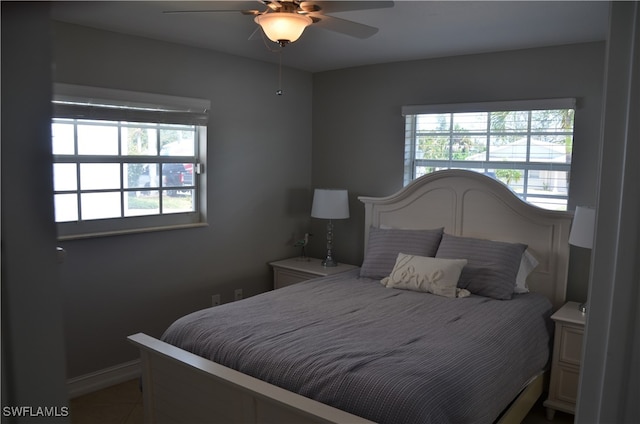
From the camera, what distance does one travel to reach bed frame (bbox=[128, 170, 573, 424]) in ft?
6.73

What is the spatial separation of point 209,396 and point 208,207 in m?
1.96

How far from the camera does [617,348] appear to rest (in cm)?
78

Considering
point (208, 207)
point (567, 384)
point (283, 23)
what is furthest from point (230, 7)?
point (567, 384)

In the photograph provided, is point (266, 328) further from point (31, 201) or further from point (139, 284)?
point (31, 201)

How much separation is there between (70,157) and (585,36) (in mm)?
3316

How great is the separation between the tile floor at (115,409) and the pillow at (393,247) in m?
1.24

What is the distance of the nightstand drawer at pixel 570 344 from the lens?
3.00m

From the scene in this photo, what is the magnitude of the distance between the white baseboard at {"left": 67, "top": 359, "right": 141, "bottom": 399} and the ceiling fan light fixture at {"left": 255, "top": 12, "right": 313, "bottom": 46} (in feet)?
8.21

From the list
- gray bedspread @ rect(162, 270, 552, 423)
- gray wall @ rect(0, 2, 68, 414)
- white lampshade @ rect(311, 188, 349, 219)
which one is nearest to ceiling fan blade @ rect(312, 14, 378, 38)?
gray bedspread @ rect(162, 270, 552, 423)

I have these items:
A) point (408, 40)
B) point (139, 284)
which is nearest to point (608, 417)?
point (408, 40)

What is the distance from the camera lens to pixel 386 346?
239cm

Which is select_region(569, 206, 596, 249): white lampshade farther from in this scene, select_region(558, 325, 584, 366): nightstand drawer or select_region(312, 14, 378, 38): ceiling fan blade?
select_region(312, 14, 378, 38): ceiling fan blade

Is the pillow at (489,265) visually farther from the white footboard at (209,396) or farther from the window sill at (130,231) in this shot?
the window sill at (130,231)

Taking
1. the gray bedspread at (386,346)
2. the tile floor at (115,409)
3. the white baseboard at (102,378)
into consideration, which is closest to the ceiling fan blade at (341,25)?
the gray bedspread at (386,346)
